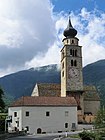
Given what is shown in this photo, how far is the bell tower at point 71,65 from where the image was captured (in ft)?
334

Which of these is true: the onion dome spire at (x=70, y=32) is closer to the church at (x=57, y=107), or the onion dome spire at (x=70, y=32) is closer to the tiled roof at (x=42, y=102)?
the church at (x=57, y=107)

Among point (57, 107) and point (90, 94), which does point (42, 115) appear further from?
point (90, 94)

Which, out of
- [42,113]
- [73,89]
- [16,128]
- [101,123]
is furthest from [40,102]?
[101,123]

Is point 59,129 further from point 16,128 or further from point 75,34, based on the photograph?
point 75,34

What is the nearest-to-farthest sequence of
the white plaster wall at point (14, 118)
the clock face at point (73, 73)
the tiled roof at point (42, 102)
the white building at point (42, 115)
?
the white building at point (42, 115), the white plaster wall at point (14, 118), the tiled roof at point (42, 102), the clock face at point (73, 73)

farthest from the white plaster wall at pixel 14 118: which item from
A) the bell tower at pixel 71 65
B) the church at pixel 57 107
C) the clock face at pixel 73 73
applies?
the clock face at pixel 73 73

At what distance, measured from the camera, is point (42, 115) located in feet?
277

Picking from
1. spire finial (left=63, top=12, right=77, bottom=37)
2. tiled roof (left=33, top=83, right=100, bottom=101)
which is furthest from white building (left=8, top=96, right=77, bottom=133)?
spire finial (left=63, top=12, right=77, bottom=37)

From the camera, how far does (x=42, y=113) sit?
84438mm

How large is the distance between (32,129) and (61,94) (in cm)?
2443

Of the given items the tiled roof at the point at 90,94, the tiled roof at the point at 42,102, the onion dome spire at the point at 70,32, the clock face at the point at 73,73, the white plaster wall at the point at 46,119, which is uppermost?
the onion dome spire at the point at 70,32

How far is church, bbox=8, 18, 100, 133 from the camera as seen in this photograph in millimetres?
83625

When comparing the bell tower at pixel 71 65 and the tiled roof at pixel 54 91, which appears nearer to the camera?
the bell tower at pixel 71 65

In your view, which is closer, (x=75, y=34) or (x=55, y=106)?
(x=55, y=106)
